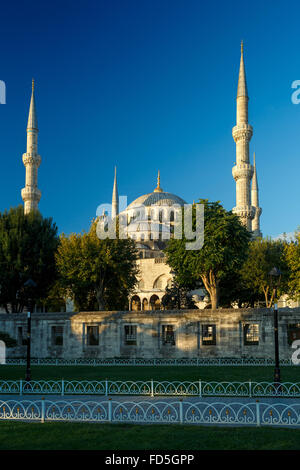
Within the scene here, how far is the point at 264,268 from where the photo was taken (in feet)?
133

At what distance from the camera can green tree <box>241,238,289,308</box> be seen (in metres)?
40.5

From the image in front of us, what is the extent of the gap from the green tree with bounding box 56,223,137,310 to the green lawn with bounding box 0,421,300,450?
2500cm

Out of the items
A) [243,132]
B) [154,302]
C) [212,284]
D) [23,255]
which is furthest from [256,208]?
[23,255]

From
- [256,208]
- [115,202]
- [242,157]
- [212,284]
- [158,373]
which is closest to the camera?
[158,373]

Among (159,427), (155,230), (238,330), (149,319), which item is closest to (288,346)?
(238,330)

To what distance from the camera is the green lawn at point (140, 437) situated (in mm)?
8961

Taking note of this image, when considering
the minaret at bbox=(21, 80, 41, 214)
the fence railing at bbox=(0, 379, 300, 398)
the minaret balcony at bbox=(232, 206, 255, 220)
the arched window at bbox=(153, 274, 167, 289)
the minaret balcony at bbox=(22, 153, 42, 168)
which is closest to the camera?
the fence railing at bbox=(0, 379, 300, 398)

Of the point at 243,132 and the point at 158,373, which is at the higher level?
the point at 243,132

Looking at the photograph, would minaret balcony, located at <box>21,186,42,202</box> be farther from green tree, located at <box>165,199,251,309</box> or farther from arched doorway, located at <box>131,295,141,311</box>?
arched doorway, located at <box>131,295,141,311</box>

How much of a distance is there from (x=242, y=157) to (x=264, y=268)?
13.9 meters

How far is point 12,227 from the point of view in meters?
39.4

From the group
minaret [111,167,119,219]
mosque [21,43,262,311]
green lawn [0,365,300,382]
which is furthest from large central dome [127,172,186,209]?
green lawn [0,365,300,382]

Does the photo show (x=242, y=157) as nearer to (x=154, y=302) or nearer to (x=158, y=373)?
(x=154, y=302)

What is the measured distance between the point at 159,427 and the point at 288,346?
60.7 ft
